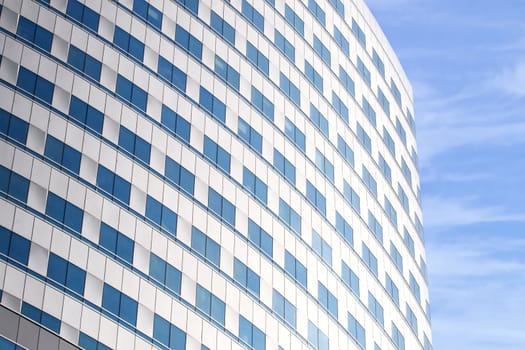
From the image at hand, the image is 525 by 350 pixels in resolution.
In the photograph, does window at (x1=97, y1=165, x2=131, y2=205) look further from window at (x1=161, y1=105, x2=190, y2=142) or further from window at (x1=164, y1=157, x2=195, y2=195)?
window at (x1=161, y1=105, x2=190, y2=142)

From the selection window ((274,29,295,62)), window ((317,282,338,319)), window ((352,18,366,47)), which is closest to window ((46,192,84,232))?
window ((317,282,338,319))

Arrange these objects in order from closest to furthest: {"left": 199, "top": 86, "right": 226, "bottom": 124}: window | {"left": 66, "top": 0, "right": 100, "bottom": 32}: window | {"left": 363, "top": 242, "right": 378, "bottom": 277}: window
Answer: {"left": 66, "top": 0, "right": 100, "bottom": 32}: window < {"left": 199, "top": 86, "right": 226, "bottom": 124}: window < {"left": 363, "top": 242, "right": 378, "bottom": 277}: window

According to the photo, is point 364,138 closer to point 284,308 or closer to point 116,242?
point 284,308

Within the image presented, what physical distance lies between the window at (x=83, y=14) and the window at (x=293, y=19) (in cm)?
2161

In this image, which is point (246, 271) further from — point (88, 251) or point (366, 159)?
point (366, 159)

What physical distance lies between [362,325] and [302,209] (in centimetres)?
987

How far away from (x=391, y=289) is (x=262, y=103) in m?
19.1

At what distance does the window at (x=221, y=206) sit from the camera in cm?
8888

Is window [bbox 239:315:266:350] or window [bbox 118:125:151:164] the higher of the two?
window [bbox 118:125:151:164]

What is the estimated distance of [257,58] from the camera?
100500 mm

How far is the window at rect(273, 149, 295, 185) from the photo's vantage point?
96856 millimetres

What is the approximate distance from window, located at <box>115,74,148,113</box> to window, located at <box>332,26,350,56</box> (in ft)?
89.9

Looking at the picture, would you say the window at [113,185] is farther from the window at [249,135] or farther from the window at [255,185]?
the window at [249,135]

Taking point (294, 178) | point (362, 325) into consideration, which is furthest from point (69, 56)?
point (362, 325)
